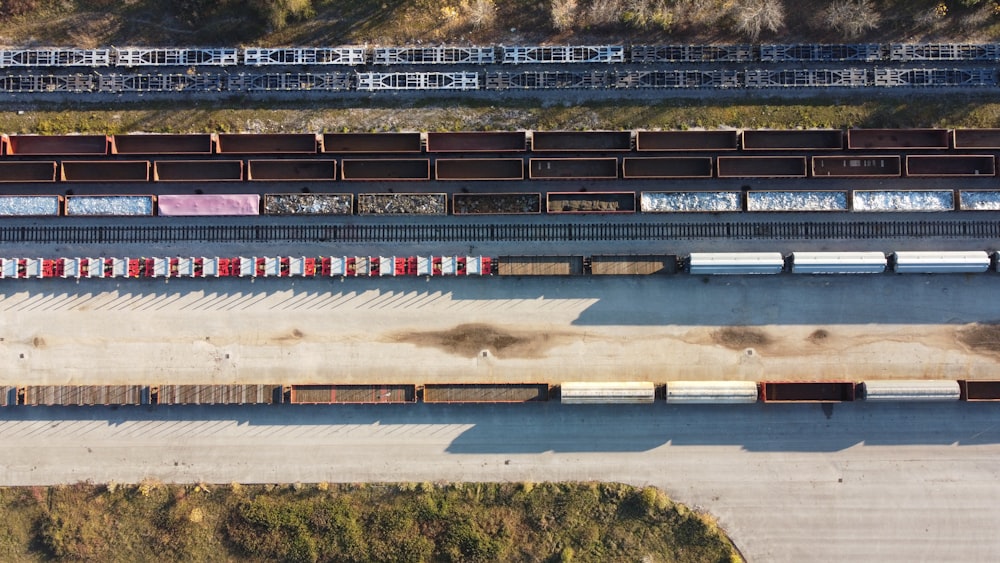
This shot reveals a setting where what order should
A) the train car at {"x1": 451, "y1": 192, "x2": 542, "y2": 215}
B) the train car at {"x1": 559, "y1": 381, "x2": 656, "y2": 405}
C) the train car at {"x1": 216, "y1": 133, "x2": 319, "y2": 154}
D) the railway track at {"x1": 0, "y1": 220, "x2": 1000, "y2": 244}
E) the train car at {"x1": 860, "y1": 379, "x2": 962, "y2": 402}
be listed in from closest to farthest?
the train car at {"x1": 860, "y1": 379, "x2": 962, "y2": 402} < the train car at {"x1": 559, "y1": 381, "x2": 656, "y2": 405} < the train car at {"x1": 451, "y1": 192, "x2": 542, "y2": 215} < the train car at {"x1": 216, "y1": 133, "x2": 319, "y2": 154} < the railway track at {"x1": 0, "y1": 220, "x2": 1000, "y2": 244}

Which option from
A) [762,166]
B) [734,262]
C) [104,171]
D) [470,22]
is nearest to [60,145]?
[104,171]

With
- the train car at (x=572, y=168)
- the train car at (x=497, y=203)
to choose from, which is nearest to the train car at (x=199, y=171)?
the train car at (x=497, y=203)

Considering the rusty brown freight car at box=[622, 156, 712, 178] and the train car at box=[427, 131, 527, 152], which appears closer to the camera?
the train car at box=[427, 131, 527, 152]

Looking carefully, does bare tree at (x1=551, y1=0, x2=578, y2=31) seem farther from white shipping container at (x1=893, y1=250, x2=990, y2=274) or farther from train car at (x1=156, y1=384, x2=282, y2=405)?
train car at (x1=156, y1=384, x2=282, y2=405)

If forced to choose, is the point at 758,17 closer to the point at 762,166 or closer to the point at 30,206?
the point at 762,166

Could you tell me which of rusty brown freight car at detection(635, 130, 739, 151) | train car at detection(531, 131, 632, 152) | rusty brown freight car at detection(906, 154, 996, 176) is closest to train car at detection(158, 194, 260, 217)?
train car at detection(531, 131, 632, 152)

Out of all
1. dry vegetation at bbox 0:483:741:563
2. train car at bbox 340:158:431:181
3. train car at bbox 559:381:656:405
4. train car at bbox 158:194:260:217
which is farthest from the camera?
train car at bbox 340:158:431:181
